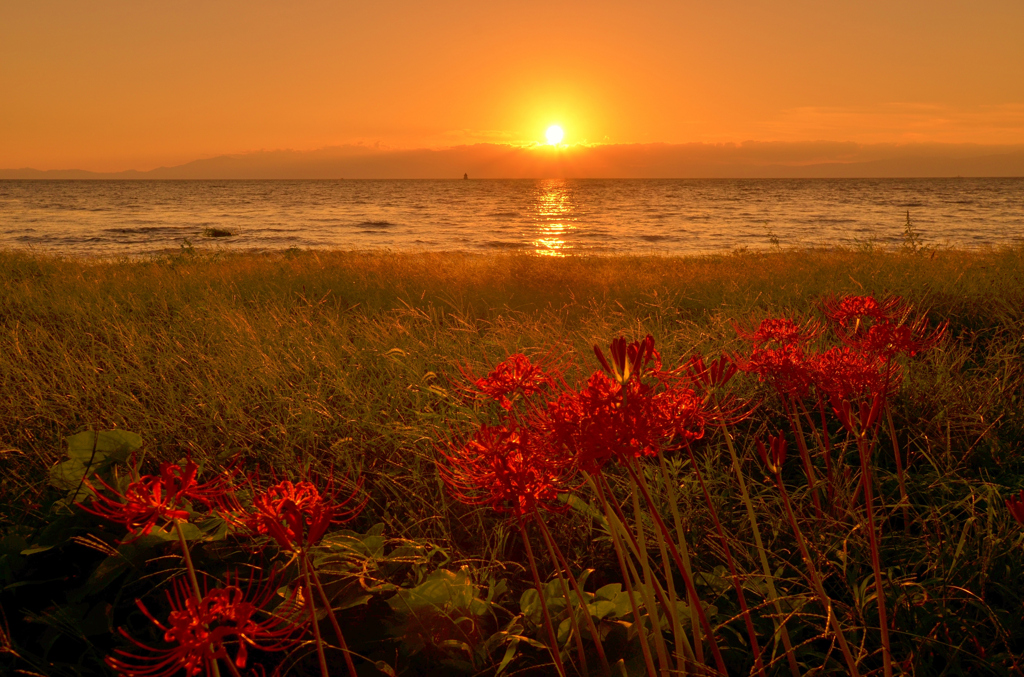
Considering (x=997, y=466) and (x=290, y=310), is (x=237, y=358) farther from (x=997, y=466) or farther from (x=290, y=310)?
(x=997, y=466)

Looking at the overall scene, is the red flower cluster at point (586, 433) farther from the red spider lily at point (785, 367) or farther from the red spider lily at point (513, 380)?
the red spider lily at point (785, 367)

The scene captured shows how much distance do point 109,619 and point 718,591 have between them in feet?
5.81

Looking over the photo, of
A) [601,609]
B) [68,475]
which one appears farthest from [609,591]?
[68,475]

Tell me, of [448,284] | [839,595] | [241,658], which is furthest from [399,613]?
[448,284]

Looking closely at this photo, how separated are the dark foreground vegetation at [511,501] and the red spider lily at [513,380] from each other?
0.04 ft

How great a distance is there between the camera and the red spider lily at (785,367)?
1.43 meters

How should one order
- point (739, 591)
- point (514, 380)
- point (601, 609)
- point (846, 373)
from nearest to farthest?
1. point (514, 380)
2. point (739, 591)
3. point (846, 373)
4. point (601, 609)

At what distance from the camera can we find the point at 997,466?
2.75 meters

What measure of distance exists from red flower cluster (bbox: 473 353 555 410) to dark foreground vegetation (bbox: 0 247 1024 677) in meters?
0.01

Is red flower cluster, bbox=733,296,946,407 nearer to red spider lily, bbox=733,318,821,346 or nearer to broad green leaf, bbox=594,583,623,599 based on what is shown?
red spider lily, bbox=733,318,821,346

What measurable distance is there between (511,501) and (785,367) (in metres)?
0.75

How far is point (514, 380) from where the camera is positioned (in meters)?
1.14

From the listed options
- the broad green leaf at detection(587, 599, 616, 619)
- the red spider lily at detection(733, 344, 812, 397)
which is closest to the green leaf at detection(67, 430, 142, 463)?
the broad green leaf at detection(587, 599, 616, 619)

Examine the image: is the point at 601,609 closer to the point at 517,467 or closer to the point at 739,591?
the point at 739,591
